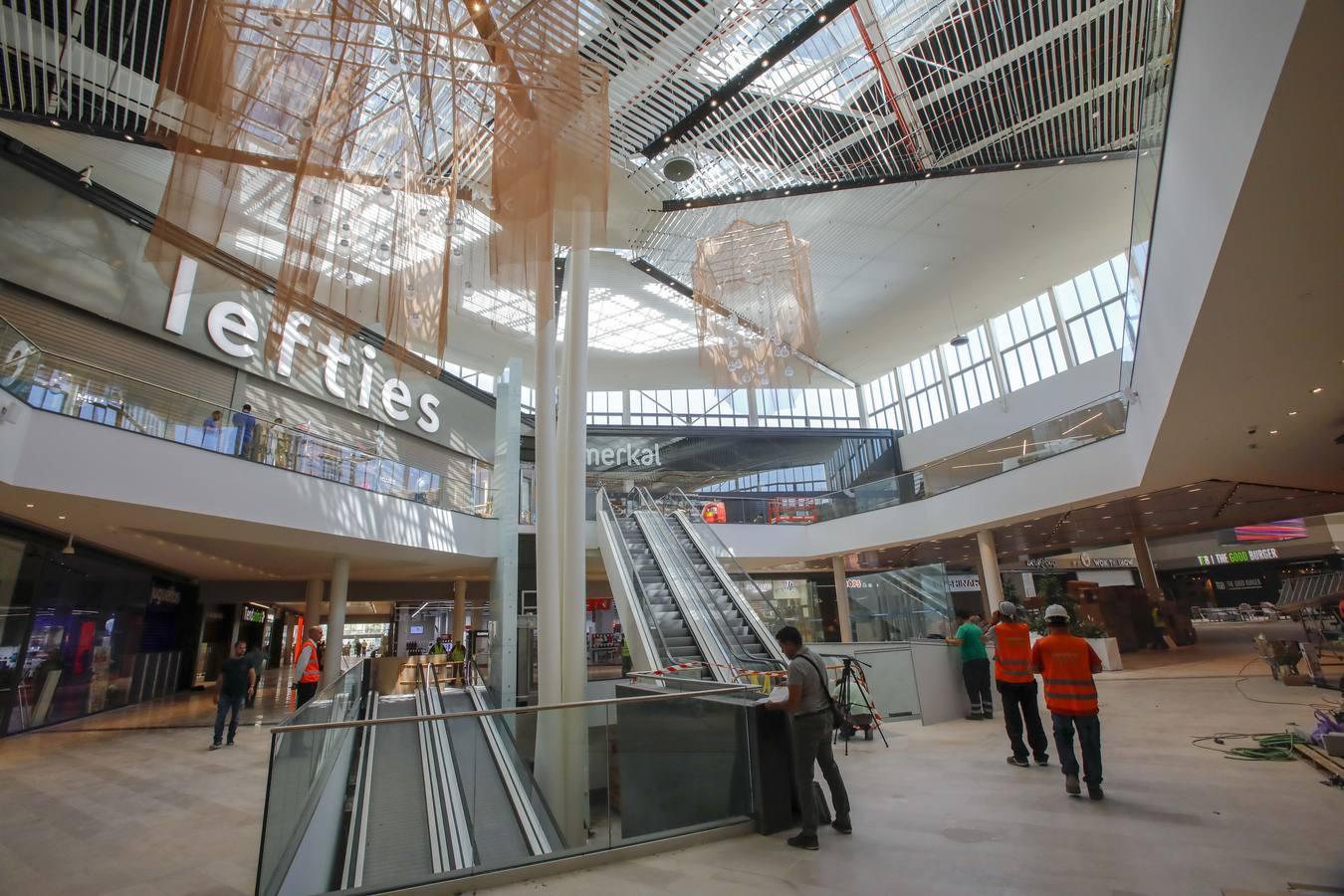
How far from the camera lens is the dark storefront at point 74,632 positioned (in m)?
8.73

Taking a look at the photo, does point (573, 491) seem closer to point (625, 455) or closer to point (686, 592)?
point (686, 592)

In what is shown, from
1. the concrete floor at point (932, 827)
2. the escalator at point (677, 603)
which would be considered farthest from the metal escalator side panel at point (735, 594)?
the concrete floor at point (932, 827)

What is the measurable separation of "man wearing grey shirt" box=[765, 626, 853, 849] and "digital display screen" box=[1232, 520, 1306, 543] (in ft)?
116

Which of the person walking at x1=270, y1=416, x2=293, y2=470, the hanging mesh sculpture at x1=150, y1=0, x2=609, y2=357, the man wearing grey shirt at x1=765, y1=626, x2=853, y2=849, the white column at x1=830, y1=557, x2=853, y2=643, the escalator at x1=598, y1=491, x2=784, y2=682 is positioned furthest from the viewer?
the white column at x1=830, y1=557, x2=853, y2=643

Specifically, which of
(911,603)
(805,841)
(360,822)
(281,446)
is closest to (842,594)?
(911,603)

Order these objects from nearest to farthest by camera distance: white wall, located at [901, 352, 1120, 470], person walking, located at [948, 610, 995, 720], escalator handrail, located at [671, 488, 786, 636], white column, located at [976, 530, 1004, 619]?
person walking, located at [948, 610, 995, 720] → escalator handrail, located at [671, 488, 786, 636] → white column, located at [976, 530, 1004, 619] → white wall, located at [901, 352, 1120, 470]

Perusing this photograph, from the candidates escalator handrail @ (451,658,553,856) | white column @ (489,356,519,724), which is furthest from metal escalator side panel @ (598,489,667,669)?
escalator handrail @ (451,658,553,856)

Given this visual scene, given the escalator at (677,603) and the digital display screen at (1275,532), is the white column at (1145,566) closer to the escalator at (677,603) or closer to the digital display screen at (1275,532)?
the digital display screen at (1275,532)

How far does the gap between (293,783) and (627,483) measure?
1273 centimetres

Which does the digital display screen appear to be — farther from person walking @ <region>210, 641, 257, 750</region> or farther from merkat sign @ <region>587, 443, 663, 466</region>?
person walking @ <region>210, 641, 257, 750</region>

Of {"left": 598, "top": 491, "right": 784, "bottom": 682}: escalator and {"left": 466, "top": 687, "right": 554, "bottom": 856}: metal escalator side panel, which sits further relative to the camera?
{"left": 598, "top": 491, "right": 784, "bottom": 682}: escalator

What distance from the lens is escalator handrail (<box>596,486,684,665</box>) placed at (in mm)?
9484

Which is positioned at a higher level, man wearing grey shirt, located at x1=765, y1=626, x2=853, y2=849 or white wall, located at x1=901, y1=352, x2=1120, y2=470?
white wall, located at x1=901, y1=352, x2=1120, y2=470

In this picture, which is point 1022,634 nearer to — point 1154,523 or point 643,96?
point 643,96
